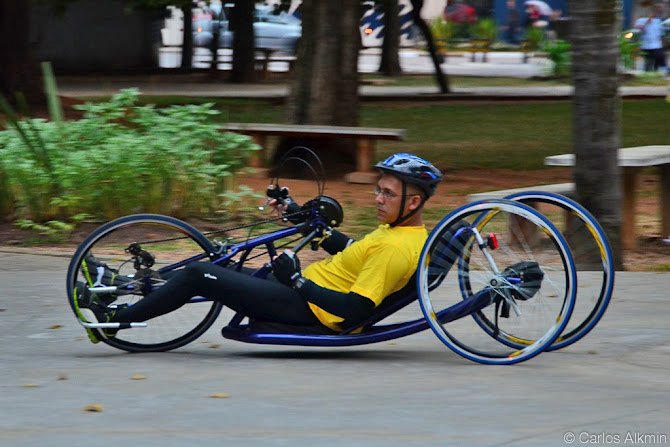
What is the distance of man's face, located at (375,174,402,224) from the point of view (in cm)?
539

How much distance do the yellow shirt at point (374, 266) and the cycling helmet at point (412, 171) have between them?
23 centimetres

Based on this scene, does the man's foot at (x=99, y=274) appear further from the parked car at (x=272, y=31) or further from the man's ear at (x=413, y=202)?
the parked car at (x=272, y=31)

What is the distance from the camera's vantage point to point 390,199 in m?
5.39

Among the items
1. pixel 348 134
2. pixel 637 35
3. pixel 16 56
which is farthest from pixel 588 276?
pixel 637 35

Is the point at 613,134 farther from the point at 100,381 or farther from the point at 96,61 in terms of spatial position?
the point at 96,61

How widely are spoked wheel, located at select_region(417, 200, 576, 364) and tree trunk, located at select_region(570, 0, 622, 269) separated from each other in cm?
284

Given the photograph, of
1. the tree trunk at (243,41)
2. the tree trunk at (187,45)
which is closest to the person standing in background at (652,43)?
the tree trunk at (243,41)

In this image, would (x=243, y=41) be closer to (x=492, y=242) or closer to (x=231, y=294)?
(x=231, y=294)

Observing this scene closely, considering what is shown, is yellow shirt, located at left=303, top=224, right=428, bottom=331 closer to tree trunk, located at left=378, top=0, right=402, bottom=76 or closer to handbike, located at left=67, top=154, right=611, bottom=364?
handbike, located at left=67, top=154, right=611, bottom=364

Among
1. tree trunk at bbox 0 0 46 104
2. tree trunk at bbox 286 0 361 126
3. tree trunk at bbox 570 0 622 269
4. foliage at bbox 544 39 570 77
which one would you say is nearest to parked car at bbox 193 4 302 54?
foliage at bbox 544 39 570 77

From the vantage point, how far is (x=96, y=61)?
3522cm

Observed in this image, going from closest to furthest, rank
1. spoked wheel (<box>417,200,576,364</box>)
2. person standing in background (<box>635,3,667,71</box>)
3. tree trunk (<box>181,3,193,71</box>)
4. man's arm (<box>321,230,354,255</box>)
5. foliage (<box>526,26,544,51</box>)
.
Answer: spoked wheel (<box>417,200,576,364</box>) → man's arm (<box>321,230,354,255</box>) → person standing in background (<box>635,3,667,71</box>) → tree trunk (<box>181,3,193,71</box>) → foliage (<box>526,26,544,51</box>)

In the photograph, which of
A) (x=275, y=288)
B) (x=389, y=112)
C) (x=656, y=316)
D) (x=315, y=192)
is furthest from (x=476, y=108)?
(x=275, y=288)

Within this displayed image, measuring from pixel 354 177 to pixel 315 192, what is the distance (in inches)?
58.5
